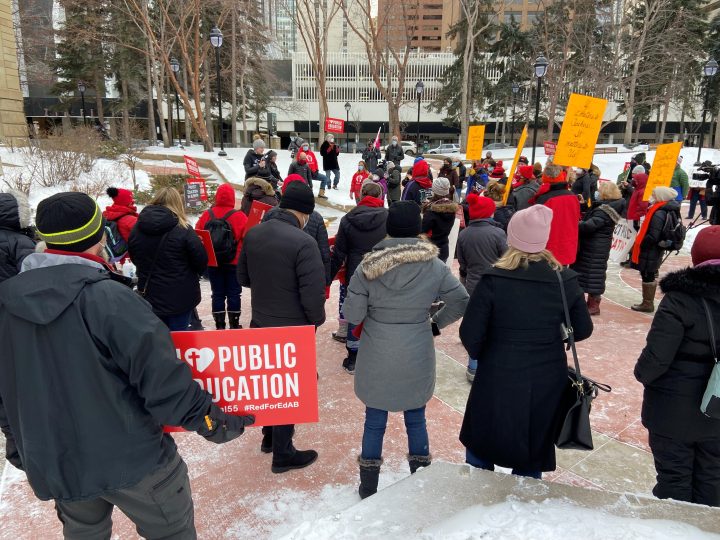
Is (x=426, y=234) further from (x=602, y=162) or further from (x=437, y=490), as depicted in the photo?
(x=602, y=162)

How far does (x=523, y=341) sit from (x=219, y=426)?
148 cm

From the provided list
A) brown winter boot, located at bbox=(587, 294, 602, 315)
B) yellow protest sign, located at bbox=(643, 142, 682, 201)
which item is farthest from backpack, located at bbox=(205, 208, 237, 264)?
yellow protest sign, located at bbox=(643, 142, 682, 201)

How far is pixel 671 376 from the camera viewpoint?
2467 mm

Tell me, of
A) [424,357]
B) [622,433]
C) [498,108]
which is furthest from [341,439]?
[498,108]

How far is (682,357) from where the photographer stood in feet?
7.96

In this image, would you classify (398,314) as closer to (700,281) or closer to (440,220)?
(700,281)

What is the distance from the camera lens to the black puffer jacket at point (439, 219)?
5168mm

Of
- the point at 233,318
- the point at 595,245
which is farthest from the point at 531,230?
the point at 595,245

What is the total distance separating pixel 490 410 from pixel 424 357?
478mm

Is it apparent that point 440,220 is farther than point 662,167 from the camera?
No

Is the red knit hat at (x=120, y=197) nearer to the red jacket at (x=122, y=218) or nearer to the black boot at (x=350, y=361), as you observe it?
the red jacket at (x=122, y=218)

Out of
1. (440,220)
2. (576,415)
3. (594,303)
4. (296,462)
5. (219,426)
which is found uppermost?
(440,220)

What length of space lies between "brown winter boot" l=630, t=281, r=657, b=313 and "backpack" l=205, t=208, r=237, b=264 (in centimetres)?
536

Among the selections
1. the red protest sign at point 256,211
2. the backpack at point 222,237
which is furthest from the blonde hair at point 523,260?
the red protest sign at point 256,211
